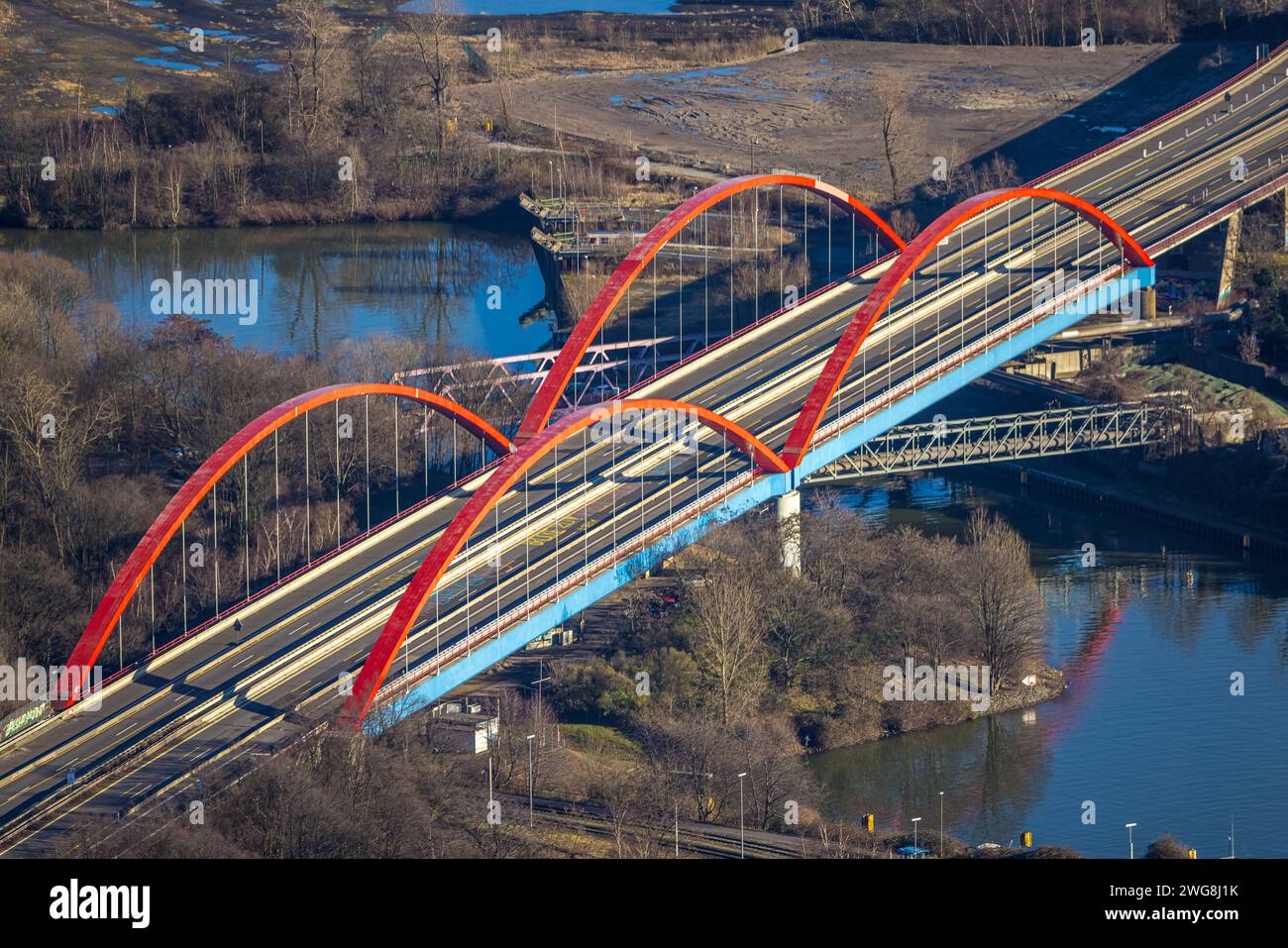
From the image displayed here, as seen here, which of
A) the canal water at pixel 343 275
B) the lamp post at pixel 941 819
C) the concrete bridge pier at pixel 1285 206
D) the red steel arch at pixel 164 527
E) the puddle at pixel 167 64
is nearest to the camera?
→ the lamp post at pixel 941 819

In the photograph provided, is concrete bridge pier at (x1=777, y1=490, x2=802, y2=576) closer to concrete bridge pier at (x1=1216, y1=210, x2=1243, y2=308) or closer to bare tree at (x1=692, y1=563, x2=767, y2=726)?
bare tree at (x1=692, y1=563, x2=767, y2=726)

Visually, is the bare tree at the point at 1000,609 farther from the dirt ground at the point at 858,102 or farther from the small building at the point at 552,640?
the dirt ground at the point at 858,102

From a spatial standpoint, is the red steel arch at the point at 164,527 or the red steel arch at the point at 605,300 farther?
the red steel arch at the point at 605,300

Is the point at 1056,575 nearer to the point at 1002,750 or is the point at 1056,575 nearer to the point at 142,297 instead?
the point at 1002,750

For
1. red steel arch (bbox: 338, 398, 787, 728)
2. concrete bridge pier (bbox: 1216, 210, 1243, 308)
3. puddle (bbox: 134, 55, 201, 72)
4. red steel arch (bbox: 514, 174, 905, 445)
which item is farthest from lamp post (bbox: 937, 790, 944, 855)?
puddle (bbox: 134, 55, 201, 72)

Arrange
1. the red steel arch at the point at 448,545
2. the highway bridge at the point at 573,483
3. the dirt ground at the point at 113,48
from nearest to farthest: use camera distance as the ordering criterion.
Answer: the highway bridge at the point at 573,483 → the red steel arch at the point at 448,545 → the dirt ground at the point at 113,48

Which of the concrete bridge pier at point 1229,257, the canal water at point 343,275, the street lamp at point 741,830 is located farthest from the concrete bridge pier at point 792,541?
the concrete bridge pier at point 1229,257

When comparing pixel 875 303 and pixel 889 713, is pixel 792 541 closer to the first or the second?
pixel 889 713
